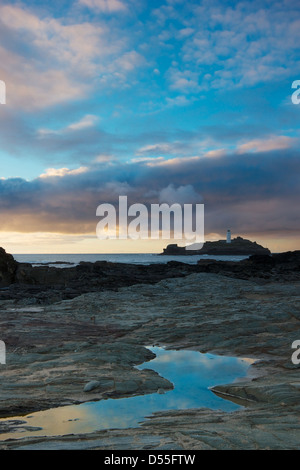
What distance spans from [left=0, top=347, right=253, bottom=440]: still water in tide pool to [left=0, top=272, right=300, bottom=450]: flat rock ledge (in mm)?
290

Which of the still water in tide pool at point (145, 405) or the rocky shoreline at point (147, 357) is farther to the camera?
the still water in tide pool at point (145, 405)

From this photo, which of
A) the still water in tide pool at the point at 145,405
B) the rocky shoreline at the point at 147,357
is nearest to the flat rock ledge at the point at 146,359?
the rocky shoreline at the point at 147,357

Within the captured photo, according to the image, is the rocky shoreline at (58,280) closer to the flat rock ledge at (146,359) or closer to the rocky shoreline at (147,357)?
the rocky shoreline at (147,357)

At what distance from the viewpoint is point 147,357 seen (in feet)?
38.0

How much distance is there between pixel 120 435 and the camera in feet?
17.9

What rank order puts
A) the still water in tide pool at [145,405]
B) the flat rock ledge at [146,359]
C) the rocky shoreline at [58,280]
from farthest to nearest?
the rocky shoreline at [58,280] < the still water in tide pool at [145,405] < the flat rock ledge at [146,359]

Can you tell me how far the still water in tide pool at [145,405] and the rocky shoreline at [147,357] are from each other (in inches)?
12.2

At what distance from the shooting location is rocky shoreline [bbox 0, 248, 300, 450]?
541cm

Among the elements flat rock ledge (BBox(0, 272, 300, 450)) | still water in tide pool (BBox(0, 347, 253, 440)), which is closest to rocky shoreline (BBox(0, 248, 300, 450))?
flat rock ledge (BBox(0, 272, 300, 450))

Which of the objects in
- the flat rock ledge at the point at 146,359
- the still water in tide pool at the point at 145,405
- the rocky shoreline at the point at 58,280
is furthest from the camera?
the rocky shoreline at the point at 58,280

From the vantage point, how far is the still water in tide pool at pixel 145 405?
6371 millimetres

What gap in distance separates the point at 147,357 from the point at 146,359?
20 centimetres

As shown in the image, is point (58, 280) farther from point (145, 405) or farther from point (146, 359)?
point (145, 405)

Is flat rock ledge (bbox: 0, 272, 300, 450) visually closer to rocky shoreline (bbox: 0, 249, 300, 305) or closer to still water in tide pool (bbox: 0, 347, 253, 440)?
still water in tide pool (bbox: 0, 347, 253, 440)
